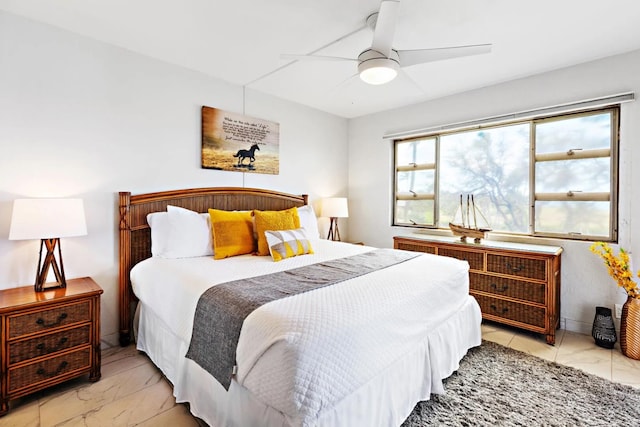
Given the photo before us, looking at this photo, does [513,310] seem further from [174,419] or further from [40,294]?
[40,294]

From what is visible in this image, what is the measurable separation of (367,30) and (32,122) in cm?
248

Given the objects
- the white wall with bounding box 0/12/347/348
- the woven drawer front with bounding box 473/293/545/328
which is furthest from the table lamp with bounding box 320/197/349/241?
the woven drawer front with bounding box 473/293/545/328

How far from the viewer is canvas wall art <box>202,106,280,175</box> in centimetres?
303

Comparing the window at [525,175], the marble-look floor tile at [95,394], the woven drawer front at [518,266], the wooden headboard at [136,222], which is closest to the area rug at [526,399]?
the woven drawer front at [518,266]

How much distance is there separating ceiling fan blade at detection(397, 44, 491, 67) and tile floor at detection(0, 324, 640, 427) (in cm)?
235

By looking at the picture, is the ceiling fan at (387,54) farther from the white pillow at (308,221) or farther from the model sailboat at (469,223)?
the model sailboat at (469,223)

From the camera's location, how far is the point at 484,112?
3.30 metres

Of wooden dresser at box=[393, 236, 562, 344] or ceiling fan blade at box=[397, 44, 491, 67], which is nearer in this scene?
ceiling fan blade at box=[397, 44, 491, 67]

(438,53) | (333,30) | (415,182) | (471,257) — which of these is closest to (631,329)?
(471,257)

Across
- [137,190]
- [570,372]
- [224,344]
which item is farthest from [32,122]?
[570,372]

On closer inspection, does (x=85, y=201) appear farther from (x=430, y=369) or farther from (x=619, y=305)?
(x=619, y=305)

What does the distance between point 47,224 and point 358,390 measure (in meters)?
2.11

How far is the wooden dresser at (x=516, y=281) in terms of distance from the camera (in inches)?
102

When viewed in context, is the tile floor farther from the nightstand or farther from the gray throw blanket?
the gray throw blanket
